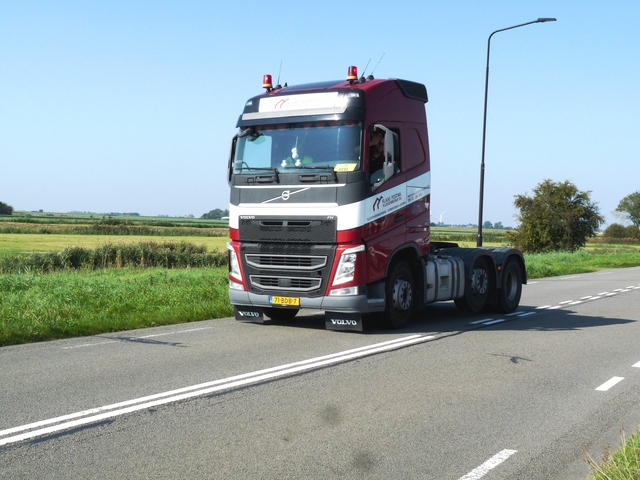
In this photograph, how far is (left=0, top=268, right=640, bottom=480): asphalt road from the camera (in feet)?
16.5

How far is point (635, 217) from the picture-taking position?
158m

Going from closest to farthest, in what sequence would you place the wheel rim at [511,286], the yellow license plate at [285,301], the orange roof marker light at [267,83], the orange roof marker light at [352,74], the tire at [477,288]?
1. the yellow license plate at [285,301]
2. the orange roof marker light at [352,74]
3. the orange roof marker light at [267,83]
4. the tire at [477,288]
5. the wheel rim at [511,286]

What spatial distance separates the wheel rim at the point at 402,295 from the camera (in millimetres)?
12023

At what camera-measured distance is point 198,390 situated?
7.14 m

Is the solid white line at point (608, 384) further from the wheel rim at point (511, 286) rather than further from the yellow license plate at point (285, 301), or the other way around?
the wheel rim at point (511, 286)

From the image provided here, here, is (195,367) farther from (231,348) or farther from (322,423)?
(322,423)

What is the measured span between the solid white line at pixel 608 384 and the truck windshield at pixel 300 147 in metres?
4.61

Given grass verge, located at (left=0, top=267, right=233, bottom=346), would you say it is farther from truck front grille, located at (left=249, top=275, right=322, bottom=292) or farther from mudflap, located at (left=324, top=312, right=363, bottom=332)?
mudflap, located at (left=324, top=312, right=363, bottom=332)

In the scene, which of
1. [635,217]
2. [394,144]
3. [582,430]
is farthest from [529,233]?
[635,217]

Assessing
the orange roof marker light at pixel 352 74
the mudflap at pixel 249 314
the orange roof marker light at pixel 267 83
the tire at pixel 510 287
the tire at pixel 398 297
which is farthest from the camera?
the tire at pixel 510 287

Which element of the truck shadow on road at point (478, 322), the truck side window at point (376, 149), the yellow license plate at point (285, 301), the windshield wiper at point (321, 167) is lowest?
the truck shadow on road at point (478, 322)

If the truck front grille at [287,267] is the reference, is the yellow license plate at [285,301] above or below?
below

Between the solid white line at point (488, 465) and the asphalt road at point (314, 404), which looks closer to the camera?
the solid white line at point (488, 465)

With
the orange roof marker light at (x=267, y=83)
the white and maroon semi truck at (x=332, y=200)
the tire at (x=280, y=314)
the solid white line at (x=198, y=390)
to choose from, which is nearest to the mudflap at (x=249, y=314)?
the white and maroon semi truck at (x=332, y=200)
